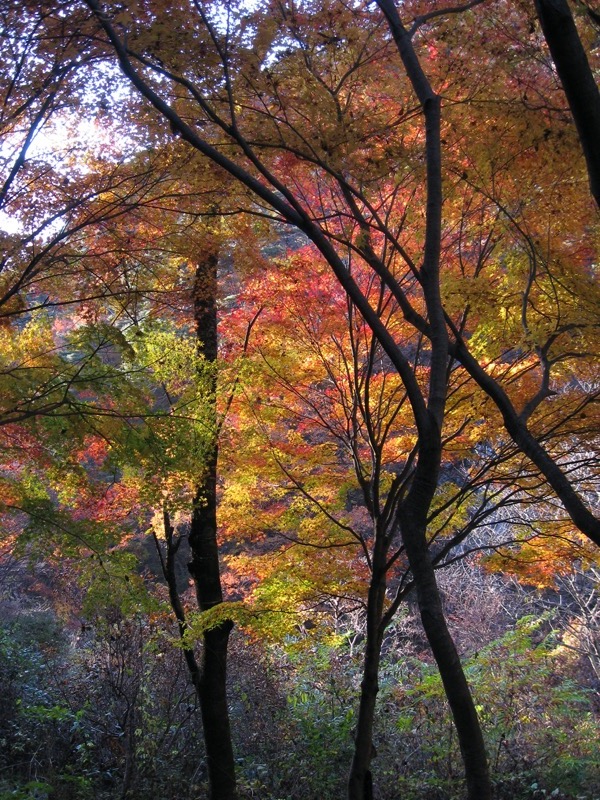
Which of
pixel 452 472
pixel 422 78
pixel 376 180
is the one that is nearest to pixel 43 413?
pixel 376 180

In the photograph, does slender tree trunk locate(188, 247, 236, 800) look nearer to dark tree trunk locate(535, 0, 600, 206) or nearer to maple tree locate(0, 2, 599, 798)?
maple tree locate(0, 2, 599, 798)

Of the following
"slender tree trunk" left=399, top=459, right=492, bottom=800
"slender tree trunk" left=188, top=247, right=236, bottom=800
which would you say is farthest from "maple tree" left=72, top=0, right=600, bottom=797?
"slender tree trunk" left=188, top=247, right=236, bottom=800

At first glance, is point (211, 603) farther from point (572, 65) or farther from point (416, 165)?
point (572, 65)

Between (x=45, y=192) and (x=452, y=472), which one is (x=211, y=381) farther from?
(x=452, y=472)

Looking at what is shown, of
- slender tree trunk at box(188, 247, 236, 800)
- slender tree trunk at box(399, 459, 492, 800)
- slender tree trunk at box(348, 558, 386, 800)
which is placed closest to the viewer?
slender tree trunk at box(399, 459, 492, 800)

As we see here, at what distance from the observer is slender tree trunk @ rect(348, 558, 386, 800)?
5.07m

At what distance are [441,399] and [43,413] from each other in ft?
9.00

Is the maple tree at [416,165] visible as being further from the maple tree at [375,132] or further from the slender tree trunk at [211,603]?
the slender tree trunk at [211,603]

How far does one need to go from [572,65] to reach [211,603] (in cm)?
588

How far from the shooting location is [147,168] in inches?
191

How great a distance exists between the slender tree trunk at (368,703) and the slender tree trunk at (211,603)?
66.1 inches

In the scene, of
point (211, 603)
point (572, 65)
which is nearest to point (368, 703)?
point (211, 603)

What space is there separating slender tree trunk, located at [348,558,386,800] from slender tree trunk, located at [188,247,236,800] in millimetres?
1678

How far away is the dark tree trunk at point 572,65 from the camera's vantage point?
8.29ft
